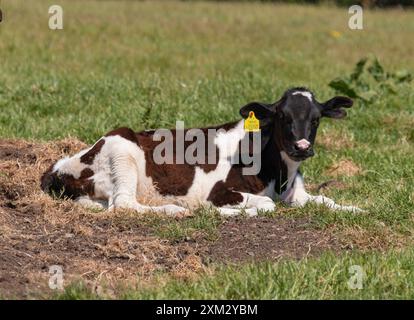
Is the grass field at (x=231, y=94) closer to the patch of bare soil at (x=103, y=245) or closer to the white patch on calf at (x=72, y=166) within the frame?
the patch of bare soil at (x=103, y=245)

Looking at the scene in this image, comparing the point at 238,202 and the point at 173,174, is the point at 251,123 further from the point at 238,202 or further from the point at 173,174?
the point at 173,174

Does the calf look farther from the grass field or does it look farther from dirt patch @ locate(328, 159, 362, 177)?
dirt patch @ locate(328, 159, 362, 177)

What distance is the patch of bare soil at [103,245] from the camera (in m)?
8.03

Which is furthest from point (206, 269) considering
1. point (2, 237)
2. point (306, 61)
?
point (306, 61)

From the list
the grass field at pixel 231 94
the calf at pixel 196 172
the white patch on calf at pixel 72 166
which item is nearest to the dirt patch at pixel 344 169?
the grass field at pixel 231 94

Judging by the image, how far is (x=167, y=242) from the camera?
29.4ft

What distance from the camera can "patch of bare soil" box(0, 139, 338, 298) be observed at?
803cm

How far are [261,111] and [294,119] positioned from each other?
20.0 inches

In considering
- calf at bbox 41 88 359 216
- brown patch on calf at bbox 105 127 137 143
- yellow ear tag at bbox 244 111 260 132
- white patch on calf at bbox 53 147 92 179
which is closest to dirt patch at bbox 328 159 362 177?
calf at bbox 41 88 359 216

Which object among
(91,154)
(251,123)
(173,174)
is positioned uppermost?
(251,123)

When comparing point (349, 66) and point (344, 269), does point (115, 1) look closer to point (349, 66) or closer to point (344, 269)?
point (349, 66)

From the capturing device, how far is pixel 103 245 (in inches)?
347

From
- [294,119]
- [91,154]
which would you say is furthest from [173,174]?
[294,119]
